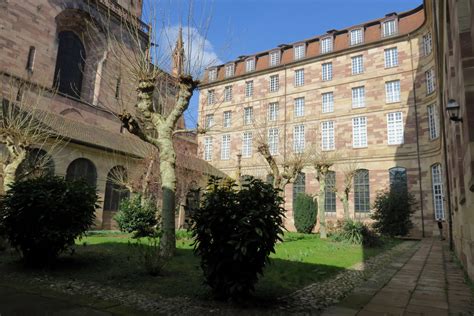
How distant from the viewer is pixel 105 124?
26812 mm

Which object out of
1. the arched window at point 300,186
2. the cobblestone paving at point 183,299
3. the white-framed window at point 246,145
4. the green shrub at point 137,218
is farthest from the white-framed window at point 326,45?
the cobblestone paving at point 183,299

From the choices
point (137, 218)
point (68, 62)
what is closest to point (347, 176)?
point (137, 218)

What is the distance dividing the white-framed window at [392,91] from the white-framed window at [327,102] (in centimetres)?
439

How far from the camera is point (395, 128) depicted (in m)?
26.1

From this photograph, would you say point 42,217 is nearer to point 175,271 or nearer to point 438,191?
point 175,271

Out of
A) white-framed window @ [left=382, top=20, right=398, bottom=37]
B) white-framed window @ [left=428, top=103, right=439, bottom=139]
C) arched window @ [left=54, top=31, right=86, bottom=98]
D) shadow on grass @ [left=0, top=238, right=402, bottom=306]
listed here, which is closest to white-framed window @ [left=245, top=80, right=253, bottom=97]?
white-framed window @ [left=382, top=20, right=398, bottom=37]

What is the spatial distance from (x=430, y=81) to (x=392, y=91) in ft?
9.06

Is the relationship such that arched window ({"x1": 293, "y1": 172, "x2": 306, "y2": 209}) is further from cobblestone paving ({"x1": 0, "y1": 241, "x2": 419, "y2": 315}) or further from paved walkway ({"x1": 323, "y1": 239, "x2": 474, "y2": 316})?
cobblestone paving ({"x1": 0, "y1": 241, "x2": 419, "y2": 315})

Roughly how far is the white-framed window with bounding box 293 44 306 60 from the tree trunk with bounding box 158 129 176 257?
25.9 metres

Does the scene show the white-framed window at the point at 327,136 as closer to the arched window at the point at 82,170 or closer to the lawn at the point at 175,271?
the arched window at the point at 82,170

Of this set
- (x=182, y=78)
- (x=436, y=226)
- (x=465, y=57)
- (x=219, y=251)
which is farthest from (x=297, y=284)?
(x=436, y=226)

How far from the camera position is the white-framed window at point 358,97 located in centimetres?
2791

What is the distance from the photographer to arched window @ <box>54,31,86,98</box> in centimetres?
2517

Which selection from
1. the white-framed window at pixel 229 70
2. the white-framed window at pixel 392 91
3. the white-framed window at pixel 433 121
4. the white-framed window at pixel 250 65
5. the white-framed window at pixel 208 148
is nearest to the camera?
the white-framed window at pixel 433 121
